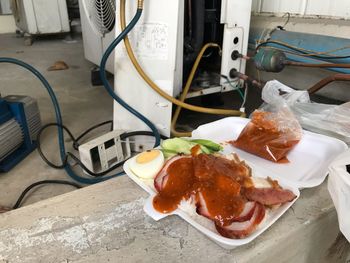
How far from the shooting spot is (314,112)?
936mm

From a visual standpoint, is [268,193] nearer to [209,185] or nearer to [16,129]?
[209,185]

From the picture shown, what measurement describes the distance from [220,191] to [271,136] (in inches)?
11.1

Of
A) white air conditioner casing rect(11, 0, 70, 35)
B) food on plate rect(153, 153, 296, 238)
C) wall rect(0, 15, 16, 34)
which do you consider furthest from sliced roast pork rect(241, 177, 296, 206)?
wall rect(0, 15, 16, 34)

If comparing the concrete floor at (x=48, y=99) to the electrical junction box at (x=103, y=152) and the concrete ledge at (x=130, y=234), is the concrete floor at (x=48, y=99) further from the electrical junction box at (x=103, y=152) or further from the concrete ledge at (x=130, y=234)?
the concrete ledge at (x=130, y=234)

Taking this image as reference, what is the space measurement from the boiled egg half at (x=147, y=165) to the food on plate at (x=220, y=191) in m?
0.02

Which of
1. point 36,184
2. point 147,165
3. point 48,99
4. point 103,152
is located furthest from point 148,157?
point 48,99

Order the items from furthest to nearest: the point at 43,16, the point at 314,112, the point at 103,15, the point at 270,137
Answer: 1. the point at 43,16
2. the point at 103,15
3. the point at 314,112
4. the point at 270,137

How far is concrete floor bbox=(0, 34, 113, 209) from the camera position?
3.82ft

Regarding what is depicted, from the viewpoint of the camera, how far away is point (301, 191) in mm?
695

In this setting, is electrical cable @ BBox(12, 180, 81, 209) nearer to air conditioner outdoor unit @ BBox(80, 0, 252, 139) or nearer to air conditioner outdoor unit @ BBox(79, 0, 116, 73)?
air conditioner outdoor unit @ BBox(80, 0, 252, 139)

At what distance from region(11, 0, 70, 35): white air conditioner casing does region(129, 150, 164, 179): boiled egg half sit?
145 inches

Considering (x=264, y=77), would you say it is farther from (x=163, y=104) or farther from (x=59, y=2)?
(x=59, y=2)

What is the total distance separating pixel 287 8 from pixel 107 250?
5.60ft

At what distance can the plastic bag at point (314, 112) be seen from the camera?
0.87 meters
